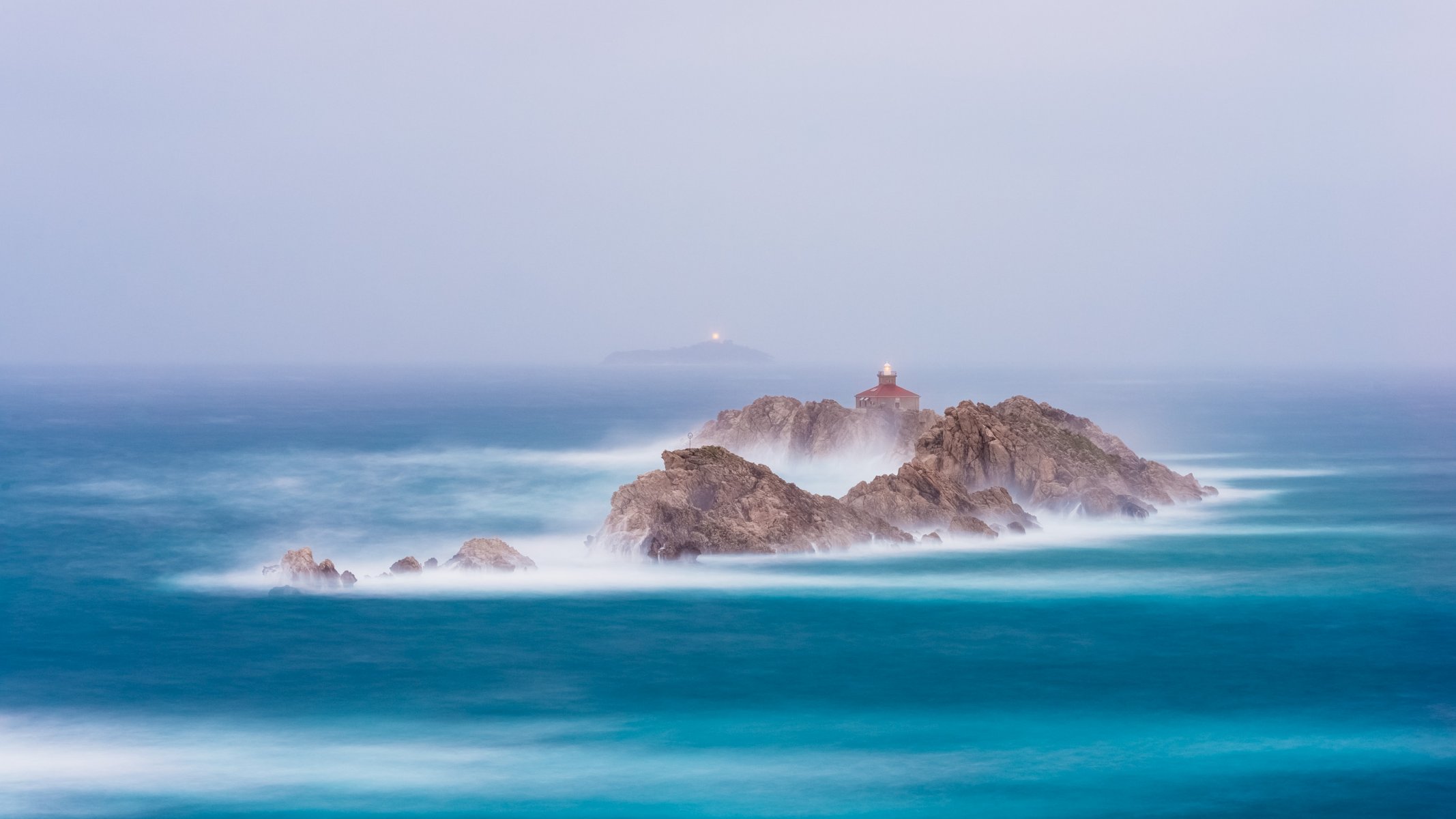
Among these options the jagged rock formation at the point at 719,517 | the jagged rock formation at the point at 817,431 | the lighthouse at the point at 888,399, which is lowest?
the jagged rock formation at the point at 719,517

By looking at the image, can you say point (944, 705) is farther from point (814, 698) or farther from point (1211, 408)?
point (1211, 408)

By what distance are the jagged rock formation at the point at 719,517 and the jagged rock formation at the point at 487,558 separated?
2.53m

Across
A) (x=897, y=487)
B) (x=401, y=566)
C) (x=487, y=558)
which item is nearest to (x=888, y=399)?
(x=897, y=487)

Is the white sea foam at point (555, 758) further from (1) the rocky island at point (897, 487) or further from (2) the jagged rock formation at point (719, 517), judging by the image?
(1) the rocky island at point (897, 487)

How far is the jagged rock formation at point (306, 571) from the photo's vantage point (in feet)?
121

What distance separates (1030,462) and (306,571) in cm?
2236

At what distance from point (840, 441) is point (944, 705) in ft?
123

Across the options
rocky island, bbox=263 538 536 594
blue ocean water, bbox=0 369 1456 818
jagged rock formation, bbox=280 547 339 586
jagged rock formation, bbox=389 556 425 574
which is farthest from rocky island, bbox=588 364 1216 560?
jagged rock formation, bbox=280 547 339 586

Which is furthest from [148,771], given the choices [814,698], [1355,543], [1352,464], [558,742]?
[1352,464]

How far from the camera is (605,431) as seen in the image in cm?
9931

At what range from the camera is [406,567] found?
38.5m

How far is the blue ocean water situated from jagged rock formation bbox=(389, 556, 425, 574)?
116cm

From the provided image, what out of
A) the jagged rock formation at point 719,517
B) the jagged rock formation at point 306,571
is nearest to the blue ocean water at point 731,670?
the jagged rock formation at point 719,517

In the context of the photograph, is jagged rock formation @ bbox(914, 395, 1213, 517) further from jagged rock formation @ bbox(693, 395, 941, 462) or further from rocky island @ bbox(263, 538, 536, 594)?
rocky island @ bbox(263, 538, 536, 594)
